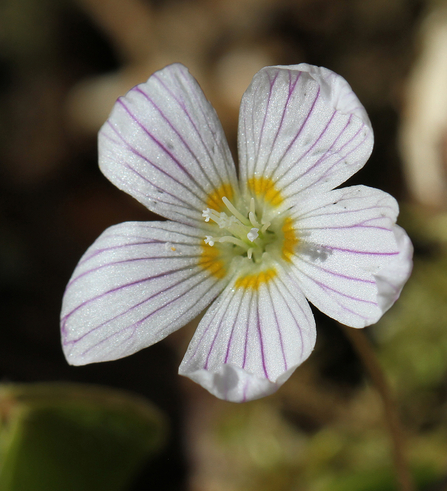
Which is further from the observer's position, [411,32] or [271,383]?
[411,32]

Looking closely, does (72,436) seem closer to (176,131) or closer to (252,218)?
(252,218)

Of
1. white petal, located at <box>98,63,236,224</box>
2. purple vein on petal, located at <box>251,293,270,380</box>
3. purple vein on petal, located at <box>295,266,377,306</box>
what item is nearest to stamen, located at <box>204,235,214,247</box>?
white petal, located at <box>98,63,236,224</box>

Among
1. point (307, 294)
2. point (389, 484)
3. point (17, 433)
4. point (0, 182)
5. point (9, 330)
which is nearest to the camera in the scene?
point (307, 294)

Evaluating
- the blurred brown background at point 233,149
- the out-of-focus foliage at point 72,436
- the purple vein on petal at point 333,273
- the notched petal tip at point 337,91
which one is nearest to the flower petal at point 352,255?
the purple vein on petal at point 333,273

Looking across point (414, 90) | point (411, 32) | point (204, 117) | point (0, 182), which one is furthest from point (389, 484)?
point (0, 182)

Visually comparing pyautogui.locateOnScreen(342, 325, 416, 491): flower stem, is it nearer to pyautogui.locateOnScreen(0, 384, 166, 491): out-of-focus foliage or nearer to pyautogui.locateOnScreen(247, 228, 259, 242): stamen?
pyautogui.locateOnScreen(247, 228, 259, 242): stamen

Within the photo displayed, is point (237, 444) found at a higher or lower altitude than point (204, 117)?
lower

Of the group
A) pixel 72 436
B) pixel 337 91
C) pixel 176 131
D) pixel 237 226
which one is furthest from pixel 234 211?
pixel 72 436

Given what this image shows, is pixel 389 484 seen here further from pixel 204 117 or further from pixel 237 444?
pixel 204 117
